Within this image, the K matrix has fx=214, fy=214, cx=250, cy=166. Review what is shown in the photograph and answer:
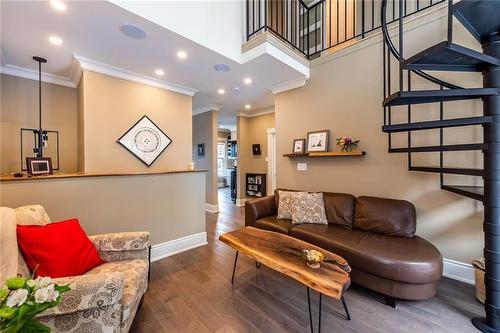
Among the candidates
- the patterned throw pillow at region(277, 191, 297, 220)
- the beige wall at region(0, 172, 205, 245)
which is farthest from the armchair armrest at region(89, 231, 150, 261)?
the patterned throw pillow at region(277, 191, 297, 220)

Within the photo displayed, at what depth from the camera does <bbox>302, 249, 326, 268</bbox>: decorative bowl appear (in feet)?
5.30

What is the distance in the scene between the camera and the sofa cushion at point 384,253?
1778 millimetres

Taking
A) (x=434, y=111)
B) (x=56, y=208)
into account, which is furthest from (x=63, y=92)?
(x=434, y=111)

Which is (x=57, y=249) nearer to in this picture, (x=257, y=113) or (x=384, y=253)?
(x=384, y=253)

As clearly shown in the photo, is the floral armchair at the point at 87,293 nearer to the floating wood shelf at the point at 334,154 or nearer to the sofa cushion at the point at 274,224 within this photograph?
the sofa cushion at the point at 274,224

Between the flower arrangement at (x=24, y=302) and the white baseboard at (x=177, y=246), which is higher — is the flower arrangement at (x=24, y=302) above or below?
above

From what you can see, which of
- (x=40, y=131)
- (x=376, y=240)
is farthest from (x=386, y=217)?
(x=40, y=131)

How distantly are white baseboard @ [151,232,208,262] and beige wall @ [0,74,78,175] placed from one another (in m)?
2.19

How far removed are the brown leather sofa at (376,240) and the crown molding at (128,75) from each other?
8.07 feet

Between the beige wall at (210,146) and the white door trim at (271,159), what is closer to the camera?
the beige wall at (210,146)

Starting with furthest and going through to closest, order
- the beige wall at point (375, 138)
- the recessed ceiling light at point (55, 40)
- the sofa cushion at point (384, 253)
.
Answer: the recessed ceiling light at point (55, 40), the beige wall at point (375, 138), the sofa cushion at point (384, 253)

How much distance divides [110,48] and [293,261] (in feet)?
10.2

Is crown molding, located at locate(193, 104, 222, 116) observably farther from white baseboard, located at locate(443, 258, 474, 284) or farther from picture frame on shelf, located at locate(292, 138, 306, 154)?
white baseboard, located at locate(443, 258, 474, 284)

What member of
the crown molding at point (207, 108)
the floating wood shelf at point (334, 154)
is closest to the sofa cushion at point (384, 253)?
the floating wood shelf at point (334, 154)
